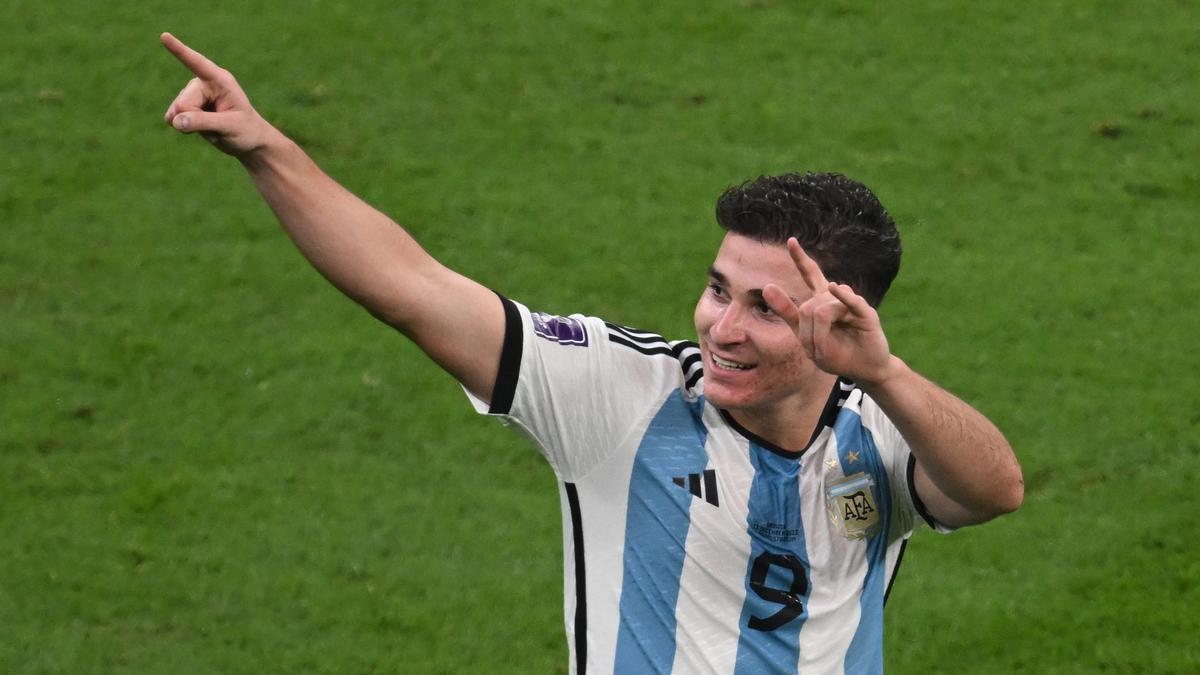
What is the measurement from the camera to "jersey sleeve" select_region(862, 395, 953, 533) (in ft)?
11.3

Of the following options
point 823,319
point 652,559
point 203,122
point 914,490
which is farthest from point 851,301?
point 203,122

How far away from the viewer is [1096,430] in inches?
288

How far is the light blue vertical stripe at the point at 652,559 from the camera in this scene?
3.45 metres

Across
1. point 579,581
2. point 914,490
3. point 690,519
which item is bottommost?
point 579,581

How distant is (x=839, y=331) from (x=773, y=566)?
665 mm

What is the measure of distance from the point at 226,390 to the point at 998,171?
423 cm

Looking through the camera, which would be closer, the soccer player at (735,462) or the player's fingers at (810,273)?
the player's fingers at (810,273)

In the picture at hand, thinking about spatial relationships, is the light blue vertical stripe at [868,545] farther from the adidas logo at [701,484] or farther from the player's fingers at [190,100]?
the player's fingers at [190,100]

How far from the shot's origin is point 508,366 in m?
3.25

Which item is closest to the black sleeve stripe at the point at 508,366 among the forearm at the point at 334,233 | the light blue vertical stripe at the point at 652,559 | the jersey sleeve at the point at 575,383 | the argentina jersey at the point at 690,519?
the jersey sleeve at the point at 575,383

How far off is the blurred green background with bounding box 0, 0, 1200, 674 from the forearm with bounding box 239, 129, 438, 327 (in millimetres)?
3258

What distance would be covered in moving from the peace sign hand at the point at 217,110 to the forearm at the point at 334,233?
0.13 ft

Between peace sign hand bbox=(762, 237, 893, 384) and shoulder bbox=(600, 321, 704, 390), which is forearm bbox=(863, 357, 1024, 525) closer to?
peace sign hand bbox=(762, 237, 893, 384)

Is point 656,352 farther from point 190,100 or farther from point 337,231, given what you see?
point 190,100
